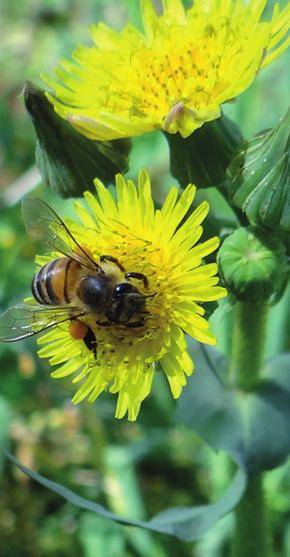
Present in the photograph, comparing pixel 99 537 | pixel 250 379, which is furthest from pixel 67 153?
pixel 99 537

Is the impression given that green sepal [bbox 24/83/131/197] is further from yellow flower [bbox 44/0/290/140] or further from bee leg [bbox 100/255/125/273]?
bee leg [bbox 100/255/125/273]

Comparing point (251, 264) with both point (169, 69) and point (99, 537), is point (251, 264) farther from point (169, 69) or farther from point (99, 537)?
point (99, 537)

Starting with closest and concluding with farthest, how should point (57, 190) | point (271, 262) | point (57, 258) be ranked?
point (271, 262) → point (57, 258) → point (57, 190)

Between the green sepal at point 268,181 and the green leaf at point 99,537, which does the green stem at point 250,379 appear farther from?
the green leaf at point 99,537

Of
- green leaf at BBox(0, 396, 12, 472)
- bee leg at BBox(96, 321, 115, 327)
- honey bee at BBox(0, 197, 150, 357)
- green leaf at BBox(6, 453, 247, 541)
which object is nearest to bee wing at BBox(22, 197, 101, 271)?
honey bee at BBox(0, 197, 150, 357)

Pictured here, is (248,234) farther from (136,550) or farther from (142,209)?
(136,550)

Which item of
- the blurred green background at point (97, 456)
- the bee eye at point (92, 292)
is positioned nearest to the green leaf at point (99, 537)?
the blurred green background at point (97, 456)

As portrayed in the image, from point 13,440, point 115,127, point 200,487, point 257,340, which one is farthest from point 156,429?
point 115,127
